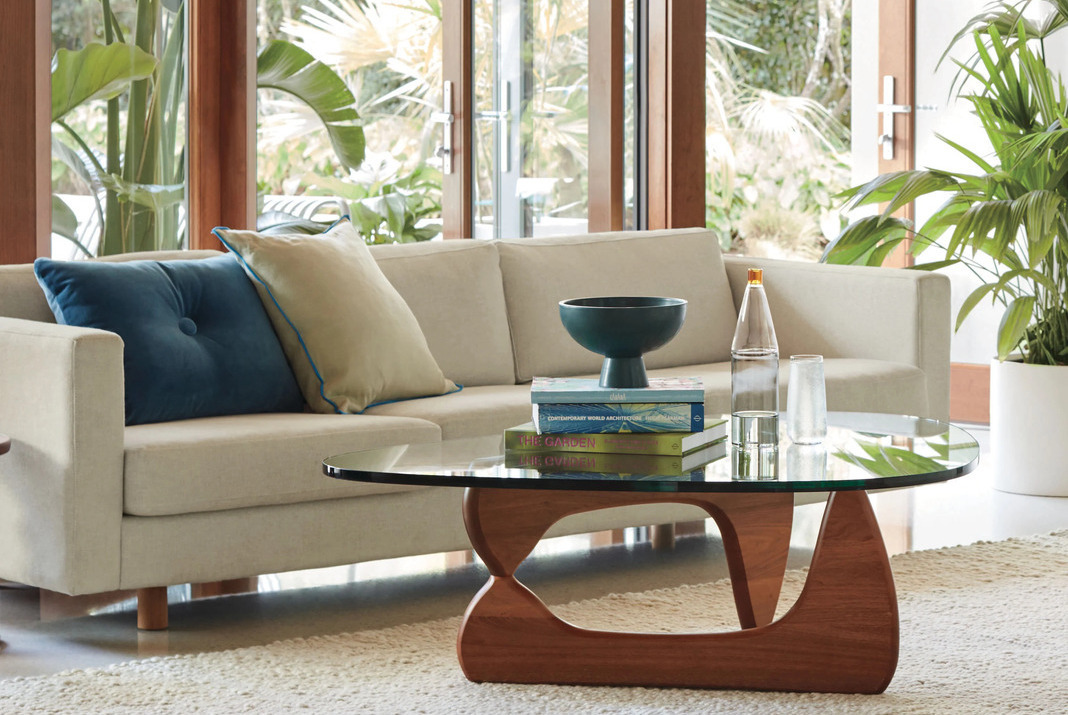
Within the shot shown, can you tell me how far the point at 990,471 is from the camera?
15.5ft

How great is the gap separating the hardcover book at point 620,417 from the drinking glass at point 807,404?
0.25m

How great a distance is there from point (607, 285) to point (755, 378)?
157 cm

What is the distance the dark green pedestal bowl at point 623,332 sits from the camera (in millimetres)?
2455

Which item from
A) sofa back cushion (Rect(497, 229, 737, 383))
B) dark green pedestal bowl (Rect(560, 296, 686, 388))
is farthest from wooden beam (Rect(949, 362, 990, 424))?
dark green pedestal bowl (Rect(560, 296, 686, 388))

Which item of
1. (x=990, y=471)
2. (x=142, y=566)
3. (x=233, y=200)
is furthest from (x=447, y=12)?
(x=142, y=566)

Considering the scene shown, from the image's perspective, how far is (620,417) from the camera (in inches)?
93.0

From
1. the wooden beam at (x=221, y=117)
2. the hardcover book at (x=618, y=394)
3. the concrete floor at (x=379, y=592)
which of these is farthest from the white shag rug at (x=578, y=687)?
the wooden beam at (x=221, y=117)

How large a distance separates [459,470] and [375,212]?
2917 millimetres

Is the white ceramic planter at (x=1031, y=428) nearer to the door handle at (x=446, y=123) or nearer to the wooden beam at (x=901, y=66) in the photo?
the wooden beam at (x=901, y=66)

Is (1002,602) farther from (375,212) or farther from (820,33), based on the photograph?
(820,33)

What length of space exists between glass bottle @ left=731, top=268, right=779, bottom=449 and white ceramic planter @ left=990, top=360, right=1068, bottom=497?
82.2 inches

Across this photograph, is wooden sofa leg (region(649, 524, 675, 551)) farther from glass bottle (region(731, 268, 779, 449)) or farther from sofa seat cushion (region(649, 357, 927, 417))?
glass bottle (region(731, 268, 779, 449))

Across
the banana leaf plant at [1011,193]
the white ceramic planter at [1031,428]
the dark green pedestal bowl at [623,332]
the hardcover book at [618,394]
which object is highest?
the banana leaf plant at [1011,193]

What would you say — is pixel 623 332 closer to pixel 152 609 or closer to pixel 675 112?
pixel 152 609
